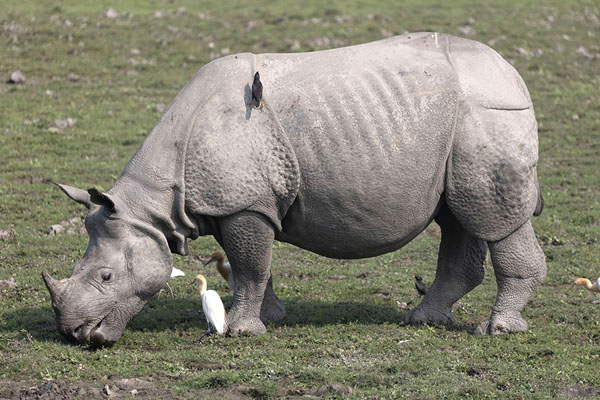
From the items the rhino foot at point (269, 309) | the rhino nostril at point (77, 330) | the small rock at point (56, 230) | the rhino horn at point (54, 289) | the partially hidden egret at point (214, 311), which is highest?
the rhino horn at point (54, 289)

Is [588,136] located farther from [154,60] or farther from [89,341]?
[89,341]

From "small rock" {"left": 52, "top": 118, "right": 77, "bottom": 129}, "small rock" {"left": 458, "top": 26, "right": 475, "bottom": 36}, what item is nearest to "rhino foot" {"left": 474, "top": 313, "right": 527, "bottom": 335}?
"small rock" {"left": 52, "top": 118, "right": 77, "bottom": 129}

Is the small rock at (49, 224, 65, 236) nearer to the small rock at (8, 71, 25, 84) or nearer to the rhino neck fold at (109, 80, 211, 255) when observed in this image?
the rhino neck fold at (109, 80, 211, 255)

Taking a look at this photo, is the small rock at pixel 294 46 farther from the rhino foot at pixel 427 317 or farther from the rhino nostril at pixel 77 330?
the rhino nostril at pixel 77 330

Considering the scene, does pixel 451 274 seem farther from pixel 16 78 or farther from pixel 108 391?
pixel 16 78

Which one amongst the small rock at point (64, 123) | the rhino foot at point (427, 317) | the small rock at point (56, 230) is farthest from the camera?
the small rock at point (64, 123)

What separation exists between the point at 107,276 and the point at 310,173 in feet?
6.25

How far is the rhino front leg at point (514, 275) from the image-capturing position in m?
8.76

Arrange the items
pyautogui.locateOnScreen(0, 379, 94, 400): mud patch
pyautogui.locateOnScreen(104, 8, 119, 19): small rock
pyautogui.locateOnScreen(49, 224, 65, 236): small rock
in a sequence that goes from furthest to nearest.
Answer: pyautogui.locateOnScreen(104, 8, 119, 19): small rock < pyautogui.locateOnScreen(49, 224, 65, 236): small rock < pyautogui.locateOnScreen(0, 379, 94, 400): mud patch

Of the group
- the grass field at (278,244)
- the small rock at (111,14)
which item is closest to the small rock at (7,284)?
the grass field at (278,244)

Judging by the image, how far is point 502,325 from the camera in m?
8.84

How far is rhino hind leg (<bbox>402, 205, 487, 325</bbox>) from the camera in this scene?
9.33 meters

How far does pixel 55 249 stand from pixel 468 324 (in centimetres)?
509

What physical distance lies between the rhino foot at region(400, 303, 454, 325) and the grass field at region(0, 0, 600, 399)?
18 cm
